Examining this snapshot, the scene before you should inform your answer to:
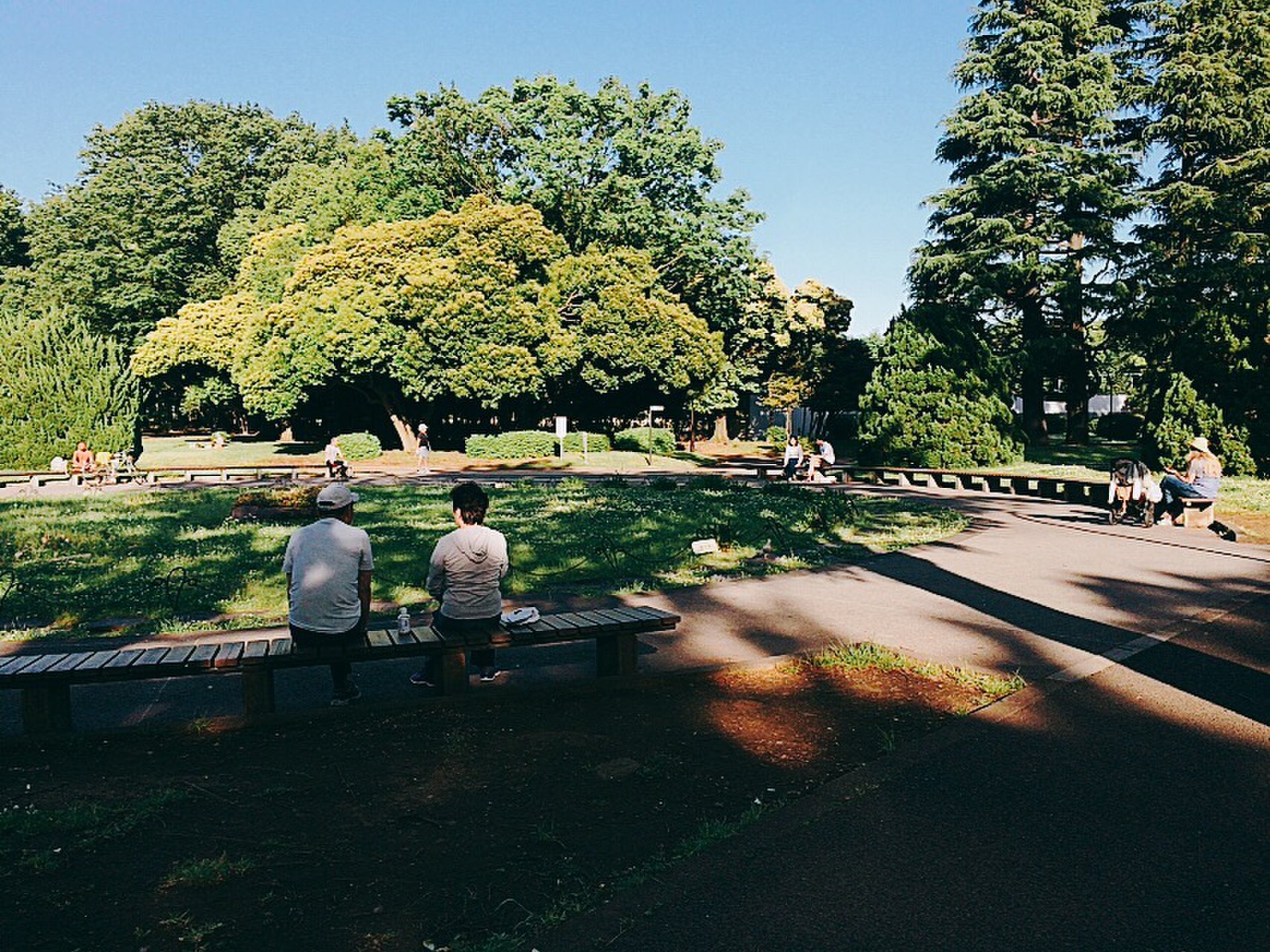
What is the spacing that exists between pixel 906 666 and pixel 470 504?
3612 millimetres

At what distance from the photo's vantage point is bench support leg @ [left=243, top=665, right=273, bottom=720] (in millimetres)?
6215

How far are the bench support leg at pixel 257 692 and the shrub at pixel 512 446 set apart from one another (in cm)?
3629

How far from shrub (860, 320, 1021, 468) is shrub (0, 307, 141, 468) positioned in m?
26.9

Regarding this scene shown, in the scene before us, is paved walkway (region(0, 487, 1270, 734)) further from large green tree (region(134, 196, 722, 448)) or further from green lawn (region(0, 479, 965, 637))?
large green tree (region(134, 196, 722, 448))

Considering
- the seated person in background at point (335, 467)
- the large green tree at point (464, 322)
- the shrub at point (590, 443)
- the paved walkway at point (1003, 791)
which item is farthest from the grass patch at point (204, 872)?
the shrub at point (590, 443)

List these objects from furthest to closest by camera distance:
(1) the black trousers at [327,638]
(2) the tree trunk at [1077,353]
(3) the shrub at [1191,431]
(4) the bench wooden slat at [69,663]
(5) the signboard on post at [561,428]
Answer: (5) the signboard on post at [561,428] < (2) the tree trunk at [1077,353] < (3) the shrub at [1191,431] < (1) the black trousers at [327,638] < (4) the bench wooden slat at [69,663]

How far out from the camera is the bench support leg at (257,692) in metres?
6.21

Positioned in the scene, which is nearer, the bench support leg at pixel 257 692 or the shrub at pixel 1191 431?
the bench support leg at pixel 257 692

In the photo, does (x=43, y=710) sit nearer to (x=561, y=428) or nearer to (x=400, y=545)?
(x=400, y=545)

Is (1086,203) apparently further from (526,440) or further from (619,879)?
(619,879)

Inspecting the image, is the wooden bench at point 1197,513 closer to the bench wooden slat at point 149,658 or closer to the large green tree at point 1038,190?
the bench wooden slat at point 149,658

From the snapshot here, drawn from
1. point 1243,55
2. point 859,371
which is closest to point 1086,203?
point 1243,55

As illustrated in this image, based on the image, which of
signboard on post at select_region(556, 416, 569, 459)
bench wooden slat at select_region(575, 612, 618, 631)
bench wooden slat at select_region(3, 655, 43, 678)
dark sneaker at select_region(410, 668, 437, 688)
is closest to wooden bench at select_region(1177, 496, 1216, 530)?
bench wooden slat at select_region(575, 612, 618, 631)

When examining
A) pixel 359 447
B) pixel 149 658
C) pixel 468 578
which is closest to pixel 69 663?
pixel 149 658
